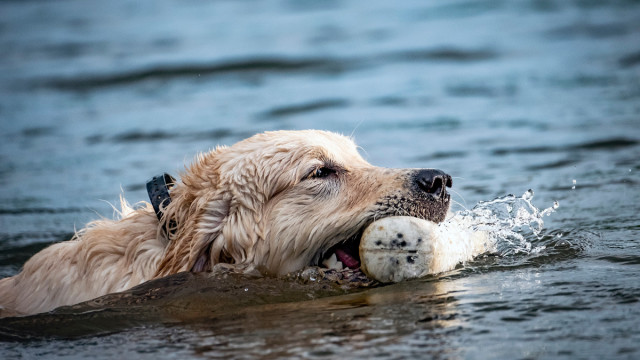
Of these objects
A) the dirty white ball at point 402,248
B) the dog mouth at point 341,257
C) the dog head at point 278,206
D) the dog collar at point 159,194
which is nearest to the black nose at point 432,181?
the dog head at point 278,206

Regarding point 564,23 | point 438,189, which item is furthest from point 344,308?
point 564,23

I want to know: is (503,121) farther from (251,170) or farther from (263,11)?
(263,11)

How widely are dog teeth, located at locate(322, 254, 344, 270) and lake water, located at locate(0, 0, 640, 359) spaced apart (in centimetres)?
23

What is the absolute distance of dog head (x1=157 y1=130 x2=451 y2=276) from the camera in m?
5.57

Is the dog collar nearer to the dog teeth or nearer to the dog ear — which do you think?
the dog ear

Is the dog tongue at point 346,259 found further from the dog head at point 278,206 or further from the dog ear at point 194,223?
the dog ear at point 194,223

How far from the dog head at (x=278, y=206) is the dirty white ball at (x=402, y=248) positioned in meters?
0.15

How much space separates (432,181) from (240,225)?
1.27 m

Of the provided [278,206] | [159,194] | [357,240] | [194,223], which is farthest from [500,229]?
[159,194]

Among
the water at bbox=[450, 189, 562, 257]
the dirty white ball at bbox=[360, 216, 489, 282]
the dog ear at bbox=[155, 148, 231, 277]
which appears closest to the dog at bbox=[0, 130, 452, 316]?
the dog ear at bbox=[155, 148, 231, 277]

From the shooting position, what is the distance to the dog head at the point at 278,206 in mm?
5566

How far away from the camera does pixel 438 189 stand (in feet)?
18.7

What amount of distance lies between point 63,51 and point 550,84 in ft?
38.5

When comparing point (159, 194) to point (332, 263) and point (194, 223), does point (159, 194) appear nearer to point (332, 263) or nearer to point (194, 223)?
point (194, 223)
